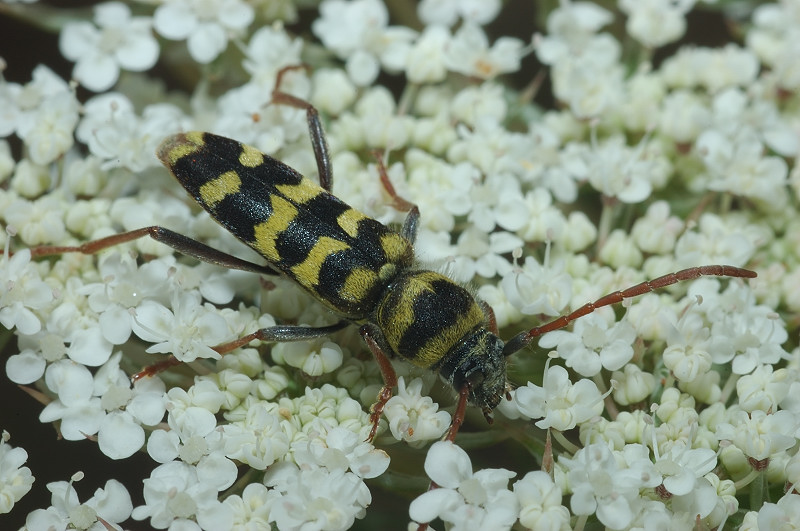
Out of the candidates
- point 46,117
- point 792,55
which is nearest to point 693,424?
point 792,55

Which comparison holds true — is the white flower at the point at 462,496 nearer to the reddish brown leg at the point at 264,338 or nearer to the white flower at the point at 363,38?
the reddish brown leg at the point at 264,338

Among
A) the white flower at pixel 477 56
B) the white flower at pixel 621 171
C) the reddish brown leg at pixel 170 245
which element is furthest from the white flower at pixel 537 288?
the white flower at pixel 477 56

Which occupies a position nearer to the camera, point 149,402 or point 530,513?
point 530,513

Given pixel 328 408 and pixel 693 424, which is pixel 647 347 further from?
pixel 328 408

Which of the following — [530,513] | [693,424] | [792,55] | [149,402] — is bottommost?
[149,402]

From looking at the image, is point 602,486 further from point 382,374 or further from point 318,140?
point 318,140

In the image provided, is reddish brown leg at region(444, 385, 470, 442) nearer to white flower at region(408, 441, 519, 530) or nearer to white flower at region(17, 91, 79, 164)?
white flower at region(408, 441, 519, 530)

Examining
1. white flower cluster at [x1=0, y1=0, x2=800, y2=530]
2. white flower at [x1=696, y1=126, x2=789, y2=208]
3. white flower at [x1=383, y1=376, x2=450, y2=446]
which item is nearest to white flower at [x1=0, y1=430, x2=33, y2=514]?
white flower cluster at [x1=0, y1=0, x2=800, y2=530]
